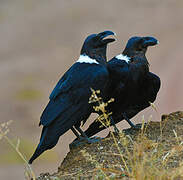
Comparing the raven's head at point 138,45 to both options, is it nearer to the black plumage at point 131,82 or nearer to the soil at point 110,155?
the black plumage at point 131,82

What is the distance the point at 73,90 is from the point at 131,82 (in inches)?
32.0

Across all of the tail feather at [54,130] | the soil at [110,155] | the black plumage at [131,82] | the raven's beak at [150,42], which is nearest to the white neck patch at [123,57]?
the black plumage at [131,82]

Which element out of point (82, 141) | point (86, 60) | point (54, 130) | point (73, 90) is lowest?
point (82, 141)

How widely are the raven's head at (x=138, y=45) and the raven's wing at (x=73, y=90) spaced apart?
62 centimetres

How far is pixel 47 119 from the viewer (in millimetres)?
4332

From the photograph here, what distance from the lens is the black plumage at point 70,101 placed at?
429cm

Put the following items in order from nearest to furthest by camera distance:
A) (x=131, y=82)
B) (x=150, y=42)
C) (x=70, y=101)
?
(x=70, y=101) < (x=131, y=82) < (x=150, y=42)

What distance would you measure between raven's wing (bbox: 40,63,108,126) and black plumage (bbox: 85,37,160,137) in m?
0.33

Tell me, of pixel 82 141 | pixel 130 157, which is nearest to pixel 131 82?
pixel 82 141

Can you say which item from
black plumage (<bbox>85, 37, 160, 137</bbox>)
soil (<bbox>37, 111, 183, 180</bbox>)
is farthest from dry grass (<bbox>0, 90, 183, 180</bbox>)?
black plumage (<bbox>85, 37, 160, 137</bbox>)

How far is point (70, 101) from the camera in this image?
175 inches

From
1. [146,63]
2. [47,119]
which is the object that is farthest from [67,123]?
[146,63]

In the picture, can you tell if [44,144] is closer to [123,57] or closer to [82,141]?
[82,141]

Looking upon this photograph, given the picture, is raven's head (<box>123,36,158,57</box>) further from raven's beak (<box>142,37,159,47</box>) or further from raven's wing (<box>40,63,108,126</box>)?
raven's wing (<box>40,63,108,126</box>)
